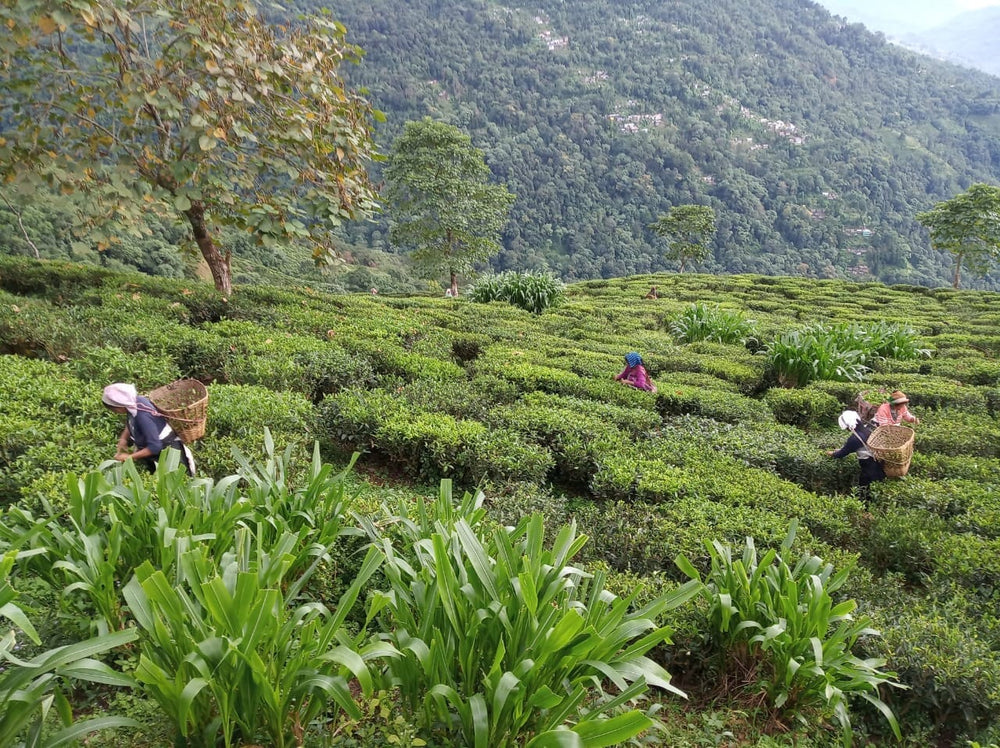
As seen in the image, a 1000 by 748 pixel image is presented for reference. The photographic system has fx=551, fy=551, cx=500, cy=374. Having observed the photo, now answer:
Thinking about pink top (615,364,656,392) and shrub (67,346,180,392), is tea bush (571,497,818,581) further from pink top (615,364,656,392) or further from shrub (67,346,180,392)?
shrub (67,346,180,392)

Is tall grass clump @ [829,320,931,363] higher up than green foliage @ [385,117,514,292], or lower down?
lower down

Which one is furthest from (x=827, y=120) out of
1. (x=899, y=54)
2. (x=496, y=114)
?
(x=496, y=114)

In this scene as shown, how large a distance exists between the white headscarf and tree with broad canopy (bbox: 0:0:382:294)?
7.35 ft

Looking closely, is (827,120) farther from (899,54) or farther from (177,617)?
(177,617)

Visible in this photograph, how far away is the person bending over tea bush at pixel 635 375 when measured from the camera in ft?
17.4

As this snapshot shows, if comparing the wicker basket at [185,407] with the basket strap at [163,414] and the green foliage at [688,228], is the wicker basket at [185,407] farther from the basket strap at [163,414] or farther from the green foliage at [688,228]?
the green foliage at [688,228]

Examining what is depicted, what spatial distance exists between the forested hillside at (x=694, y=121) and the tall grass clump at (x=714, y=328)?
148 ft

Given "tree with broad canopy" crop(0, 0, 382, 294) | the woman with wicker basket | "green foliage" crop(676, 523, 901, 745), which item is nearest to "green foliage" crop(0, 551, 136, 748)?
the woman with wicker basket

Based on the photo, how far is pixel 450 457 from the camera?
148 inches

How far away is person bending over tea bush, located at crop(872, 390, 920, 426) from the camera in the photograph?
4.23 m

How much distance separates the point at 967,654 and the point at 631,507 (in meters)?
1.60

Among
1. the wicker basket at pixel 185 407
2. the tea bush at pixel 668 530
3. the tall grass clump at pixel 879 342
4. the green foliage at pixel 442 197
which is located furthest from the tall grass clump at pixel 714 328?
the green foliage at pixel 442 197

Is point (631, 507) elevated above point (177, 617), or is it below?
below

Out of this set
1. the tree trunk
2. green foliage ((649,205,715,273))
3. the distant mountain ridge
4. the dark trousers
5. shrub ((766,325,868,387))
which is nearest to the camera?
the dark trousers
